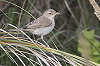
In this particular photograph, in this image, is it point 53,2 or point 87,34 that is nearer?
point 87,34

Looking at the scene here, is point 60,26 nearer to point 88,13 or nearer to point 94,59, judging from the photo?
point 88,13

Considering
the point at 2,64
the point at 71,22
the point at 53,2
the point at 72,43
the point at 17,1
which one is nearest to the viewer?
the point at 2,64

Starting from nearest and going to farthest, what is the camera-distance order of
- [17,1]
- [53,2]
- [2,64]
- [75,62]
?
[75,62] → [2,64] → [17,1] → [53,2]

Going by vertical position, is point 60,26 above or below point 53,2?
below

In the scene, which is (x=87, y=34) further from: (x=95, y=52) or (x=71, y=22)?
(x=71, y=22)

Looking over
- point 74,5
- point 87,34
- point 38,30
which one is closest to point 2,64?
point 38,30

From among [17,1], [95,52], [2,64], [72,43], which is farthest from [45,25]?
[72,43]

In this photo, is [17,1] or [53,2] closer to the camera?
[17,1]

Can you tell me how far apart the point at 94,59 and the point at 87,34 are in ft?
0.88

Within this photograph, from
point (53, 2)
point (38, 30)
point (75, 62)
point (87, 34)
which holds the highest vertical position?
point (53, 2)

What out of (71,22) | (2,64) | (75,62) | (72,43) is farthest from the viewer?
(71,22)

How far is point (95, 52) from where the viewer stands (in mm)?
1592

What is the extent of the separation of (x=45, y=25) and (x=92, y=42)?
22.4 inches

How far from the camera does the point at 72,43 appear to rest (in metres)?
3.03
